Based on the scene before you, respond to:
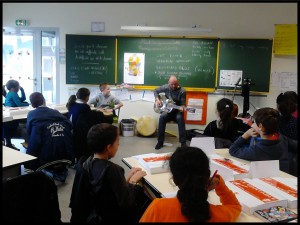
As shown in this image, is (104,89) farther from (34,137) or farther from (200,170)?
(200,170)

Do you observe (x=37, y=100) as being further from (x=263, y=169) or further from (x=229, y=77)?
(x=229, y=77)

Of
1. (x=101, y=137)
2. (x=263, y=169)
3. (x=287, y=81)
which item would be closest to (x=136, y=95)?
(x=287, y=81)

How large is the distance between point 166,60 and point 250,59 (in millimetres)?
1518

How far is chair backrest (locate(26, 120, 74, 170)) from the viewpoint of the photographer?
284 cm

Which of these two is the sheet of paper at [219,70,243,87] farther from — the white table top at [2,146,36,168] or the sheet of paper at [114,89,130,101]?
the white table top at [2,146,36,168]

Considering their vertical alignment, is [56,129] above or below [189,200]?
below

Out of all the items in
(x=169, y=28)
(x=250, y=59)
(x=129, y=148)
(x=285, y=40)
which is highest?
(x=169, y=28)

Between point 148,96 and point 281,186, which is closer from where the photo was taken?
point 281,186

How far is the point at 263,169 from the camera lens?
5.86 ft

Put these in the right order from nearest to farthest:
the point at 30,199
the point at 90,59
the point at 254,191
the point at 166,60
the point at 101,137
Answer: the point at 30,199 < the point at 254,191 < the point at 101,137 < the point at 166,60 < the point at 90,59

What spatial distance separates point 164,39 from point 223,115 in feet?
9.65

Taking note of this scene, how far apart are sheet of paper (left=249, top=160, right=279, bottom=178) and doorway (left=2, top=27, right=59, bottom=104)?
4.97 m

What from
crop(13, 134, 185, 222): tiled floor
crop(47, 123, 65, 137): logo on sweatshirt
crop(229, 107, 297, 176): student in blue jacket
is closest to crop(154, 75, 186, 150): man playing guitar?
crop(13, 134, 185, 222): tiled floor

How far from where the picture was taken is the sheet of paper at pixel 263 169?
1.76 metres
